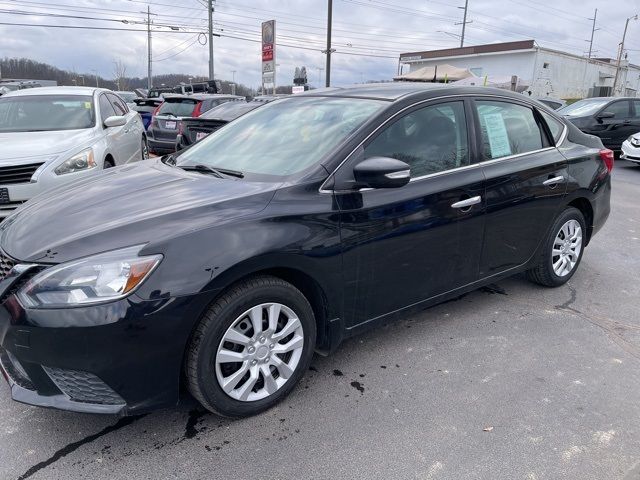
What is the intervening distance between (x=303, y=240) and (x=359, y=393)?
96cm

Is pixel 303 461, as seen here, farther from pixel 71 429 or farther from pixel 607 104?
pixel 607 104

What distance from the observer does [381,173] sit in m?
2.63

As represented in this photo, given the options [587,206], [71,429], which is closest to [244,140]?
[71,429]

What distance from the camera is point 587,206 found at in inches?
174

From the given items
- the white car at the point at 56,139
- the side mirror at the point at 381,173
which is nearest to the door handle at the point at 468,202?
the side mirror at the point at 381,173

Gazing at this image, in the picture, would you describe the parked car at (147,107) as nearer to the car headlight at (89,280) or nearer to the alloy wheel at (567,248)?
the alloy wheel at (567,248)

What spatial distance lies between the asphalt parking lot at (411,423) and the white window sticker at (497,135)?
4.16 feet

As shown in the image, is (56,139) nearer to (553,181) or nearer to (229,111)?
(229,111)

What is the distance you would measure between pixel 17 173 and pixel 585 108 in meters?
13.7

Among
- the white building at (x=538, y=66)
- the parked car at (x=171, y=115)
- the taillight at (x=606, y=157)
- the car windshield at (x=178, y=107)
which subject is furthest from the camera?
the white building at (x=538, y=66)

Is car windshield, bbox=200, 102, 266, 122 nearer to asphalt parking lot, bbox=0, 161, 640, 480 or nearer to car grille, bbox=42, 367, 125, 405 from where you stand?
asphalt parking lot, bbox=0, 161, 640, 480

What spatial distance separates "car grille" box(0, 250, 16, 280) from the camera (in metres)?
2.28

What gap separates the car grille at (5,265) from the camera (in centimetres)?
228

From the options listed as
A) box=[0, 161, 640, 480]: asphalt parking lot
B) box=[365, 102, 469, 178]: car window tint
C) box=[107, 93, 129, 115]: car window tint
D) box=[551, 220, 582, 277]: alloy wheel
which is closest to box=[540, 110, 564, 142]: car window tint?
box=[551, 220, 582, 277]: alloy wheel
